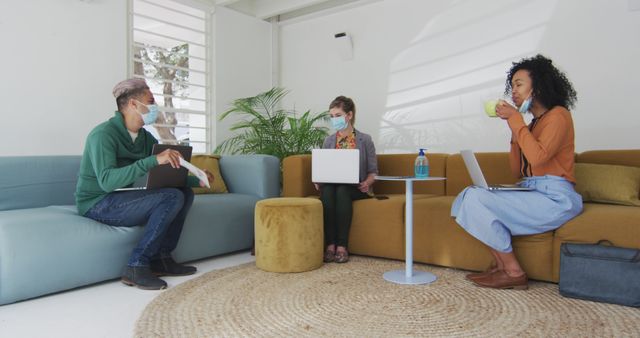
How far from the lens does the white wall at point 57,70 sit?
138 inches

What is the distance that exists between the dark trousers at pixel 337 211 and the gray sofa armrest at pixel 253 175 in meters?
0.62

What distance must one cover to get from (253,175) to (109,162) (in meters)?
1.37

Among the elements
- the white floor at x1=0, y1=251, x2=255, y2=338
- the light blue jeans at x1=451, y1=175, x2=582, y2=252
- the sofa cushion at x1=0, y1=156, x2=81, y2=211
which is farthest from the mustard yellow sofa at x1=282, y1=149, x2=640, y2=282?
the sofa cushion at x1=0, y1=156, x2=81, y2=211

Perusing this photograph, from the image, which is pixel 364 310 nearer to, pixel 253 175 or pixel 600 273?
pixel 600 273

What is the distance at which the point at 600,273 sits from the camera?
225cm

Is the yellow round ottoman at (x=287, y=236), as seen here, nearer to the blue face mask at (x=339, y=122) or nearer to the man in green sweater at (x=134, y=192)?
the man in green sweater at (x=134, y=192)

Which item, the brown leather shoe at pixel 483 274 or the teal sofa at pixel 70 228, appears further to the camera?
the brown leather shoe at pixel 483 274

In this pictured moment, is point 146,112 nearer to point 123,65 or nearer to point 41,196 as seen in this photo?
point 41,196

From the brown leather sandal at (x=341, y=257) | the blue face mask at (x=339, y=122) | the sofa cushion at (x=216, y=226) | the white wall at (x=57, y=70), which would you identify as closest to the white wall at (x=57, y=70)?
the white wall at (x=57, y=70)

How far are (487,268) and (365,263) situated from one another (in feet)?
2.61

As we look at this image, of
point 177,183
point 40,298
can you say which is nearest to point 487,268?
point 177,183

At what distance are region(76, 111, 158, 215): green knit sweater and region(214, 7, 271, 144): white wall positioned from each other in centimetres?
238

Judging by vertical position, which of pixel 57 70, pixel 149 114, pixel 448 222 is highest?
pixel 57 70

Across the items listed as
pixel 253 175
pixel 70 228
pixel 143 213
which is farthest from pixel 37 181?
pixel 253 175
